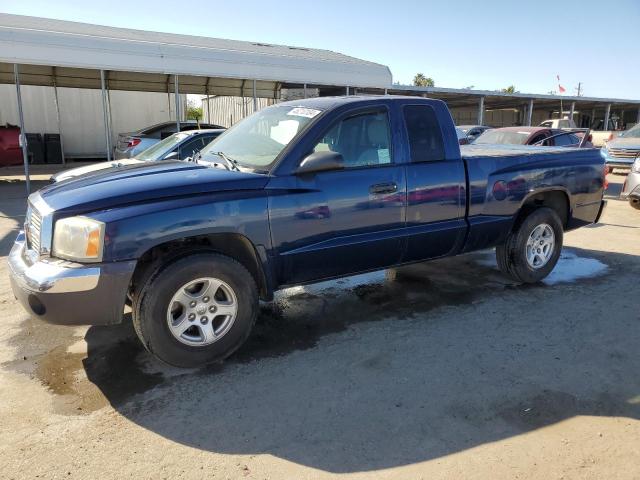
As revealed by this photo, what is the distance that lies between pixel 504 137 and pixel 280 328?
9.33m

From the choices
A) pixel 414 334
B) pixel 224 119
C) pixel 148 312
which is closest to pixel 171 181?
pixel 148 312

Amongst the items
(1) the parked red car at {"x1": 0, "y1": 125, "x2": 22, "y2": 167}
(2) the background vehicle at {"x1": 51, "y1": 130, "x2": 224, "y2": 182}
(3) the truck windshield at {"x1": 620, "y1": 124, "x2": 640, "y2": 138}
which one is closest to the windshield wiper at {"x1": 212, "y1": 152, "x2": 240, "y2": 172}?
(2) the background vehicle at {"x1": 51, "y1": 130, "x2": 224, "y2": 182}

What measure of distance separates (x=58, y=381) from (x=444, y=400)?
102 inches

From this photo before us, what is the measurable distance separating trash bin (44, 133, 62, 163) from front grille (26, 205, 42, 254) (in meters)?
20.6

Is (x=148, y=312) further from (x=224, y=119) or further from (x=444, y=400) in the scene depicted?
(x=224, y=119)

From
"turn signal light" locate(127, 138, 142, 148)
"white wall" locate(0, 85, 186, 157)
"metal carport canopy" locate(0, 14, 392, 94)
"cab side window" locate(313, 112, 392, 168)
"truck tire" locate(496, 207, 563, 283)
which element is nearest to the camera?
"cab side window" locate(313, 112, 392, 168)

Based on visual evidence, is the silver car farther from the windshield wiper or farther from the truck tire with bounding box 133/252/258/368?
the truck tire with bounding box 133/252/258/368

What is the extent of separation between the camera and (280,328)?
431cm

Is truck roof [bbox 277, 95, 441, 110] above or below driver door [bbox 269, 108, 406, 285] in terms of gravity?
above

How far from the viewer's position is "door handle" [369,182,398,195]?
4.09 metres

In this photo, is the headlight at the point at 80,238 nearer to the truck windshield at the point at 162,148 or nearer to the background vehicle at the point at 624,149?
the truck windshield at the point at 162,148

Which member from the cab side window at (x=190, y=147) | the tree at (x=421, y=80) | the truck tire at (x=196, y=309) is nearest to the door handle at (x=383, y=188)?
the truck tire at (x=196, y=309)

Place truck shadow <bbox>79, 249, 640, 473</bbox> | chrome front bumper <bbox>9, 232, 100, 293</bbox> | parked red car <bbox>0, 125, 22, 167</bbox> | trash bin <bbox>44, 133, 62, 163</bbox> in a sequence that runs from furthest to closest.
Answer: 1. trash bin <bbox>44, 133, 62, 163</bbox>
2. parked red car <bbox>0, 125, 22, 167</bbox>
3. chrome front bumper <bbox>9, 232, 100, 293</bbox>
4. truck shadow <bbox>79, 249, 640, 473</bbox>

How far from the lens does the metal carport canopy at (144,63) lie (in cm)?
1199
